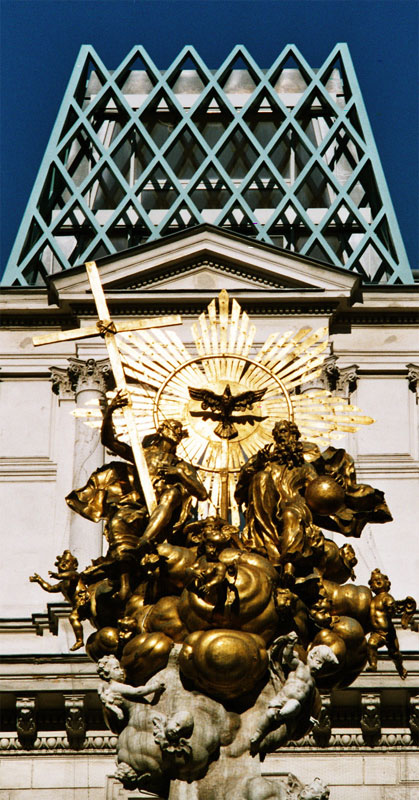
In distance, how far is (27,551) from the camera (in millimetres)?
25844

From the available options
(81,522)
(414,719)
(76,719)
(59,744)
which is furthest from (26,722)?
(414,719)

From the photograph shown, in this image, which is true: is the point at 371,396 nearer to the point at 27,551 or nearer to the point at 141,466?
the point at 27,551

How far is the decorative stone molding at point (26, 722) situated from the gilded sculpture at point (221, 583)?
5.55 metres

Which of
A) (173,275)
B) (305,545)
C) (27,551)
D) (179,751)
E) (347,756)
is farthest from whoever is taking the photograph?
(173,275)

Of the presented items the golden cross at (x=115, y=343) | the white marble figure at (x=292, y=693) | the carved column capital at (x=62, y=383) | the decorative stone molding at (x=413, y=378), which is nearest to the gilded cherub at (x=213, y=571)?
the white marble figure at (x=292, y=693)

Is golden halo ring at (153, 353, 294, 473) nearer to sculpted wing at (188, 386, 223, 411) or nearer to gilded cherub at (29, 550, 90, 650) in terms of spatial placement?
sculpted wing at (188, 386, 223, 411)

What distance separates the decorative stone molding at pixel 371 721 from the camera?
2248 cm

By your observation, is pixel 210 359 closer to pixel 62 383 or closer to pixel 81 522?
pixel 81 522

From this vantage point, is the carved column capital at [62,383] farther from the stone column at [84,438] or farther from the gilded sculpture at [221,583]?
the gilded sculpture at [221,583]

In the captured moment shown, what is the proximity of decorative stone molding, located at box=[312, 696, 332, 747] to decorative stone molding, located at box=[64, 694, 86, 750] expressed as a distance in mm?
2431

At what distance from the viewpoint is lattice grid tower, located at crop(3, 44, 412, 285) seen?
29.6 m

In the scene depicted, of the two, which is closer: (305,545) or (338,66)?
(305,545)

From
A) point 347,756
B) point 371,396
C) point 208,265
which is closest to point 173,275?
point 208,265

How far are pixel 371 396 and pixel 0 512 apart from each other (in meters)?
4.89
